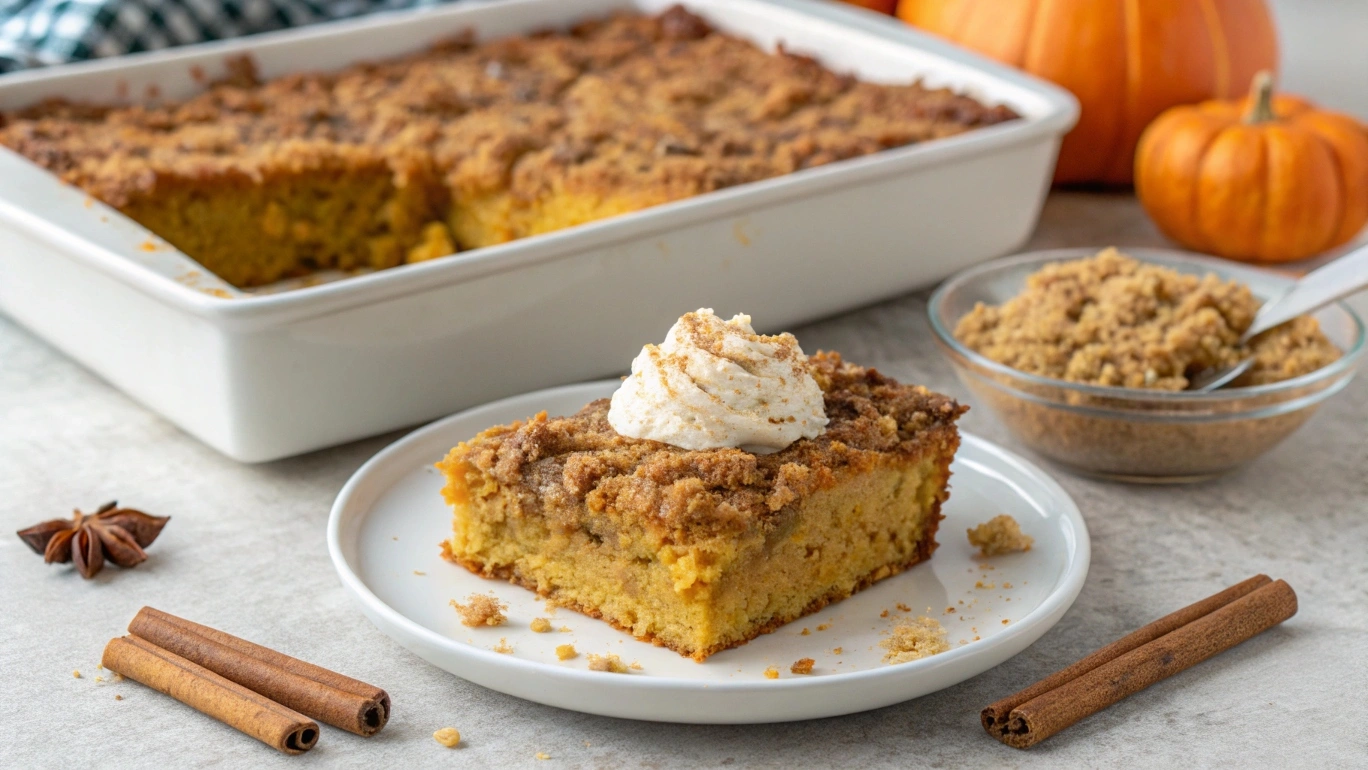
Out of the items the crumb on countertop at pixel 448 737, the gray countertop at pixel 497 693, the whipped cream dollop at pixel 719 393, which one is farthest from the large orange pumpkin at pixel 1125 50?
the crumb on countertop at pixel 448 737

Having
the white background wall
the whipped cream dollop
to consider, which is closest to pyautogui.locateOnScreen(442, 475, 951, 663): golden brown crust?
the whipped cream dollop

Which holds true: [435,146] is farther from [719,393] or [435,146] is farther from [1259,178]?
[1259,178]

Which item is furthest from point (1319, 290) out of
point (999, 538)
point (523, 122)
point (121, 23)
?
point (121, 23)

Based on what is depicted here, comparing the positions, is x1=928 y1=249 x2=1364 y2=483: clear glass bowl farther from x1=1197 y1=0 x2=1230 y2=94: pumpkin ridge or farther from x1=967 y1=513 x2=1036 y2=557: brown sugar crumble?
x1=1197 y1=0 x2=1230 y2=94: pumpkin ridge

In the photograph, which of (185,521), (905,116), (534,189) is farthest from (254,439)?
(905,116)

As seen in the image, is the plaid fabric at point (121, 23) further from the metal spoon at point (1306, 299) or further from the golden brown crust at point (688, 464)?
the metal spoon at point (1306, 299)

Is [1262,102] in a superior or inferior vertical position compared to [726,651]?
superior

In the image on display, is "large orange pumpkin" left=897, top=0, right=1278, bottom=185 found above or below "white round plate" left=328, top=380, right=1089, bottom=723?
above

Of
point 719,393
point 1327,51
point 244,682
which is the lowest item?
point 244,682
